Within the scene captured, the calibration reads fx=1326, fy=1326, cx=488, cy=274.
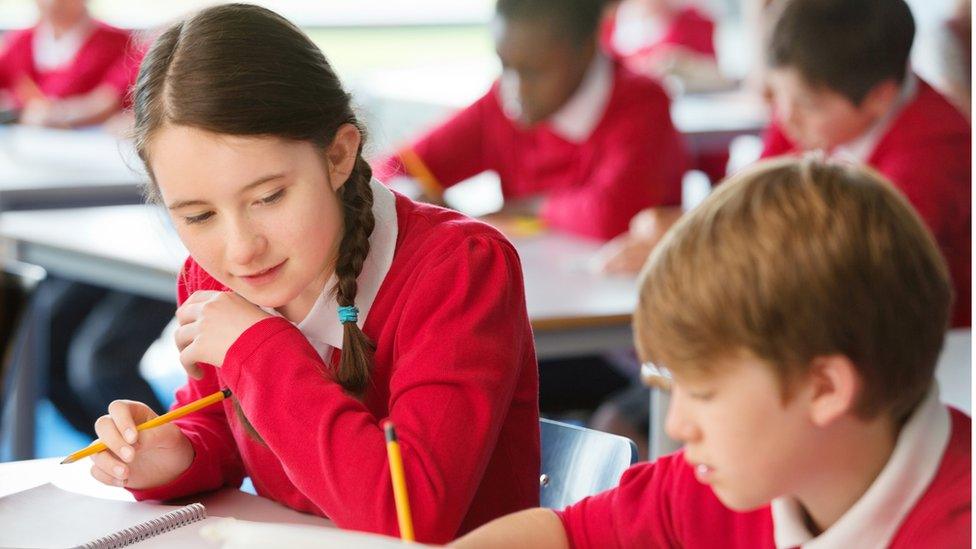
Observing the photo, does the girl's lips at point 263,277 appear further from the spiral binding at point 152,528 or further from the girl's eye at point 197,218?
the spiral binding at point 152,528

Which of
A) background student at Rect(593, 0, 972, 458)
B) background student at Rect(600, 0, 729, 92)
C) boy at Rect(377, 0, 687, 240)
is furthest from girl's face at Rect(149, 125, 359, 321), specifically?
background student at Rect(600, 0, 729, 92)

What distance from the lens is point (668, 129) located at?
3.08 m

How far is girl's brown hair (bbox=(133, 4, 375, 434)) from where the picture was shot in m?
1.22

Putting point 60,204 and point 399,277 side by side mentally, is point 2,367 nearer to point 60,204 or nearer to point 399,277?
point 399,277

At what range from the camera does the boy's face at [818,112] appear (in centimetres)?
242

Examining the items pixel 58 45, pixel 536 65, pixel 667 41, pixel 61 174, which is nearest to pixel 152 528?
pixel 536 65

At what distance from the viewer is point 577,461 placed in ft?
4.66

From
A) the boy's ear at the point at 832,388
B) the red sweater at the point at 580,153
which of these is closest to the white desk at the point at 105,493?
the boy's ear at the point at 832,388

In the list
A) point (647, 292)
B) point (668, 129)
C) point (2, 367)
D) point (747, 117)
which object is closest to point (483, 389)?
point (647, 292)

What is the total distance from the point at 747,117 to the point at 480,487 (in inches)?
125

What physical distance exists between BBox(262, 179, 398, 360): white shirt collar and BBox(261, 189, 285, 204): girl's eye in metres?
0.13

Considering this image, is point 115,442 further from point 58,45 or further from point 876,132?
point 58,45

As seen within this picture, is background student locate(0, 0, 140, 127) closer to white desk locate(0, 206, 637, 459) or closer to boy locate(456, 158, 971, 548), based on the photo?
white desk locate(0, 206, 637, 459)

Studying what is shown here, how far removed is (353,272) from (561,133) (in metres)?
1.85
